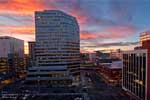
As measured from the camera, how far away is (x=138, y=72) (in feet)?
219

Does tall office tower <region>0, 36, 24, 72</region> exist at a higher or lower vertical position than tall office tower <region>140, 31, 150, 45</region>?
lower

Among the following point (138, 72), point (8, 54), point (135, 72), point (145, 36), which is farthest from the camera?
point (145, 36)

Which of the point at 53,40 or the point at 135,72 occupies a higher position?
the point at 53,40

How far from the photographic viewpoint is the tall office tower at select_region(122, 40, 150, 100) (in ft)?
195

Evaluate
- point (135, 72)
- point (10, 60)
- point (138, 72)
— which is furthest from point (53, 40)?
point (138, 72)

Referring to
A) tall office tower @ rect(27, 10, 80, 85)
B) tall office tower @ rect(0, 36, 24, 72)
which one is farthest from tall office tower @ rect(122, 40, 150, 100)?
tall office tower @ rect(0, 36, 24, 72)

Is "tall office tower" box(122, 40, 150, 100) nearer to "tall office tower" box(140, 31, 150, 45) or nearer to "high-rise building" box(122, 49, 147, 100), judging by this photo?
"high-rise building" box(122, 49, 147, 100)

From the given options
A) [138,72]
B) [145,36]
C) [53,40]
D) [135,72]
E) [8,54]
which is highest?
[145,36]

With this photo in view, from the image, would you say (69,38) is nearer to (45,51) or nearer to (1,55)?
(45,51)

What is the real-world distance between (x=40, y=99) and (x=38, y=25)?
72.5 meters

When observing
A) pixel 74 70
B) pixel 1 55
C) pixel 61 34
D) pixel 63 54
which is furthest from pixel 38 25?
pixel 1 55

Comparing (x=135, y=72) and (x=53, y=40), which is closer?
(x=135, y=72)

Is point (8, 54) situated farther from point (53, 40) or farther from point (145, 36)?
point (145, 36)

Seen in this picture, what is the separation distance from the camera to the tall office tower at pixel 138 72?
5947 centimetres
